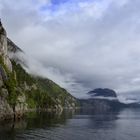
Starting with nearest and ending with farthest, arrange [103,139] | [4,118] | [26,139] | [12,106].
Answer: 1. [26,139]
2. [103,139]
3. [4,118]
4. [12,106]

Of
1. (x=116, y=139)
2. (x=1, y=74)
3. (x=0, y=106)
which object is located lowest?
(x=116, y=139)

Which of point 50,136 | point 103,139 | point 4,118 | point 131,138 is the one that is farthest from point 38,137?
point 4,118

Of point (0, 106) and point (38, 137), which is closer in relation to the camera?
point (38, 137)

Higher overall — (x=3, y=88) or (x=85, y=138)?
(x=3, y=88)

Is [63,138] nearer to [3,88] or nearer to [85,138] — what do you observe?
[85,138]

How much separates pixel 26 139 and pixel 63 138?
13.9 metres

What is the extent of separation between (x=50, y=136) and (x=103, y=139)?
19.5 metres

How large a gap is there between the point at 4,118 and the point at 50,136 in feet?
203

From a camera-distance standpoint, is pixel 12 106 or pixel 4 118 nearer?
pixel 4 118

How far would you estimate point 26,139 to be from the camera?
112 meters

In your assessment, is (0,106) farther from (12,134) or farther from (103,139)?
(103,139)

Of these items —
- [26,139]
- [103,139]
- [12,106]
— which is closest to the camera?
[26,139]

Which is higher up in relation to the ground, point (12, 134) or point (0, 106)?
point (0, 106)

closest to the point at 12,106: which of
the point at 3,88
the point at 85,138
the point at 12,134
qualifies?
the point at 3,88
